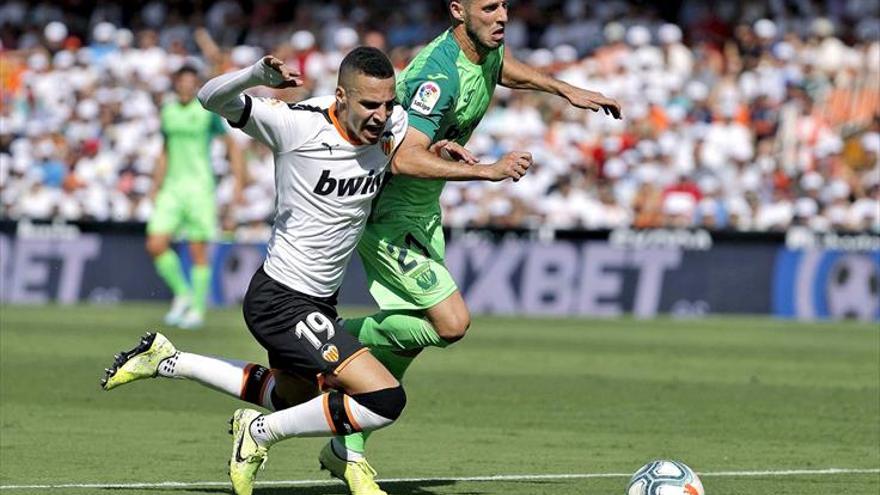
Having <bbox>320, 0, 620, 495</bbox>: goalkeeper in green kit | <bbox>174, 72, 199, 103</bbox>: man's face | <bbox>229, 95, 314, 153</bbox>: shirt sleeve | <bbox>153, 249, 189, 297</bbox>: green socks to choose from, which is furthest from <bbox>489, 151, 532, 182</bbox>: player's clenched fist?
<bbox>153, 249, 189, 297</bbox>: green socks

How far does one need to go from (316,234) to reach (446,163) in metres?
0.68

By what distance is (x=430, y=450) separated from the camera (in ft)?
32.2

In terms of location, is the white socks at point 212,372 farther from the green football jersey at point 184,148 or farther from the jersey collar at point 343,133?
the green football jersey at point 184,148

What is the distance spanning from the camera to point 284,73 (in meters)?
7.37

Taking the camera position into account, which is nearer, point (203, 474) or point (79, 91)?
point (203, 474)

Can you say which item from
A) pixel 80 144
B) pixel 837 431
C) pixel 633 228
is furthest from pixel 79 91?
pixel 837 431

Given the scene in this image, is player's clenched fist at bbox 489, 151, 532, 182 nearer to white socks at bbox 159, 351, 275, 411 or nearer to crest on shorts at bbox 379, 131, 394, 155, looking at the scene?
crest on shorts at bbox 379, 131, 394, 155

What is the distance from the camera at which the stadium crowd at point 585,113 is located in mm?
23656

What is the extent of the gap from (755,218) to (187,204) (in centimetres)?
889

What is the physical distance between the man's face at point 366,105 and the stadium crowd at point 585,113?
46.9 ft

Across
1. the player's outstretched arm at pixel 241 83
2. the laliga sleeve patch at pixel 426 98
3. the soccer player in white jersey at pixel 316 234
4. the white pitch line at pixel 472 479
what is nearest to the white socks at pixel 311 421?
the soccer player in white jersey at pixel 316 234

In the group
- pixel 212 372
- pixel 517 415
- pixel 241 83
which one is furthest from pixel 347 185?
pixel 517 415

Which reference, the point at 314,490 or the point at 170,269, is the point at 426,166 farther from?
the point at 170,269

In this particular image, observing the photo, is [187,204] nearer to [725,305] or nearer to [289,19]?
[725,305]
